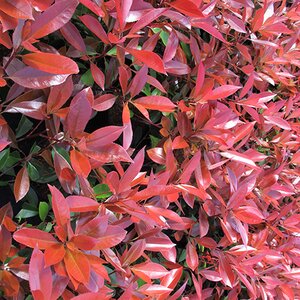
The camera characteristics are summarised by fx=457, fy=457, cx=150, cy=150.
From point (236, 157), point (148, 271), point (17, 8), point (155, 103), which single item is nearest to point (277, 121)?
point (236, 157)

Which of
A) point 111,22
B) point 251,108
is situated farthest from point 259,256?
point 111,22

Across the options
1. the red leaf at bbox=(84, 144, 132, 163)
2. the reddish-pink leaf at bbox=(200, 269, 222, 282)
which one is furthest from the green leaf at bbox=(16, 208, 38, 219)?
the reddish-pink leaf at bbox=(200, 269, 222, 282)

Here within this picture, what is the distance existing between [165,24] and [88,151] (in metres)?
0.42

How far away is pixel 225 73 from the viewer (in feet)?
4.32

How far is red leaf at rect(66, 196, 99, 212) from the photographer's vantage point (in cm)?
82

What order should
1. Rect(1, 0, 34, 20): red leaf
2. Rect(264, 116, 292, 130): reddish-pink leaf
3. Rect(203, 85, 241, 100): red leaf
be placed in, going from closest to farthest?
Rect(1, 0, 34, 20): red leaf, Rect(203, 85, 241, 100): red leaf, Rect(264, 116, 292, 130): reddish-pink leaf

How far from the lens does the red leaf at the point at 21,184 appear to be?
2.87 feet

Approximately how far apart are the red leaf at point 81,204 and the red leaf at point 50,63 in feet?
0.75

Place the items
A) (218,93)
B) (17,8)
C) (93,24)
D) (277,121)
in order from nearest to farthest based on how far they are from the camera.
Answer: (17,8), (93,24), (218,93), (277,121)

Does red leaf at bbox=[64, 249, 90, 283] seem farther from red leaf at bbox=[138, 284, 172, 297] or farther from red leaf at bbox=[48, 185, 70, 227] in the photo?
red leaf at bbox=[138, 284, 172, 297]

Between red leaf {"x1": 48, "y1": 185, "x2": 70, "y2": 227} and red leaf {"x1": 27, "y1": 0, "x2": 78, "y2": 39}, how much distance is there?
26 centimetres

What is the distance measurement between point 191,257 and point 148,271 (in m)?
0.24

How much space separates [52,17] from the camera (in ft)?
2.40

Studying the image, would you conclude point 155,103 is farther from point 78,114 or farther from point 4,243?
point 4,243
